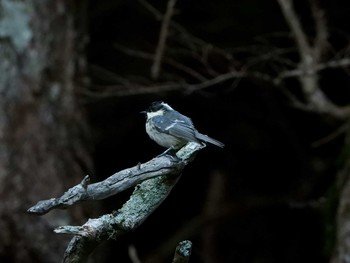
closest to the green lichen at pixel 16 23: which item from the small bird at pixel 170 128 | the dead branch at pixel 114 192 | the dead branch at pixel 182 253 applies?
the small bird at pixel 170 128

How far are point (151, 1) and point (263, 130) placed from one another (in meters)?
1.08

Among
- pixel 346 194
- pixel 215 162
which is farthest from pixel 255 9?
pixel 346 194

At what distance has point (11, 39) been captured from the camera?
3.88 meters

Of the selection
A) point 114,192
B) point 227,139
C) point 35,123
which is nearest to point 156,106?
point 114,192

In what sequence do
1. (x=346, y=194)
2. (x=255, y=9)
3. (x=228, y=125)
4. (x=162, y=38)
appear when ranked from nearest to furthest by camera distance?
(x=346, y=194), (x=162, y=38), (x=255, y=9), (x=228, y=125)

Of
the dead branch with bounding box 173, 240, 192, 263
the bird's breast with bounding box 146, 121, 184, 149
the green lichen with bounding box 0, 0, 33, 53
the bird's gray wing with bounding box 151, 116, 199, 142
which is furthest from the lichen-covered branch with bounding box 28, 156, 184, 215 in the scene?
the green lichen with bounding box 0, 0, 33, 53

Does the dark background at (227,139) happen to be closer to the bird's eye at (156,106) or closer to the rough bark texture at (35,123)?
the rough bark texture at (35,123)

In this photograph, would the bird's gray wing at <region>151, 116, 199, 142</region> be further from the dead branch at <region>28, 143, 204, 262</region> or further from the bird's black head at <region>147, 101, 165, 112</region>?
the dead branch at <region>28, 143, 204, 262</region>

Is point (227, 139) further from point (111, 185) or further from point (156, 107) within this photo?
point (111, 185)

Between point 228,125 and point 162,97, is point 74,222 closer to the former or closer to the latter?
point 162,97

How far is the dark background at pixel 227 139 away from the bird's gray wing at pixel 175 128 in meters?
2.10

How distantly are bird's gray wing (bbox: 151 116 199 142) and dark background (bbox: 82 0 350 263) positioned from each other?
2.10 m

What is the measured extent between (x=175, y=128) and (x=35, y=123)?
1.79m

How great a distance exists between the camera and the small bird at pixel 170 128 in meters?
2.17
